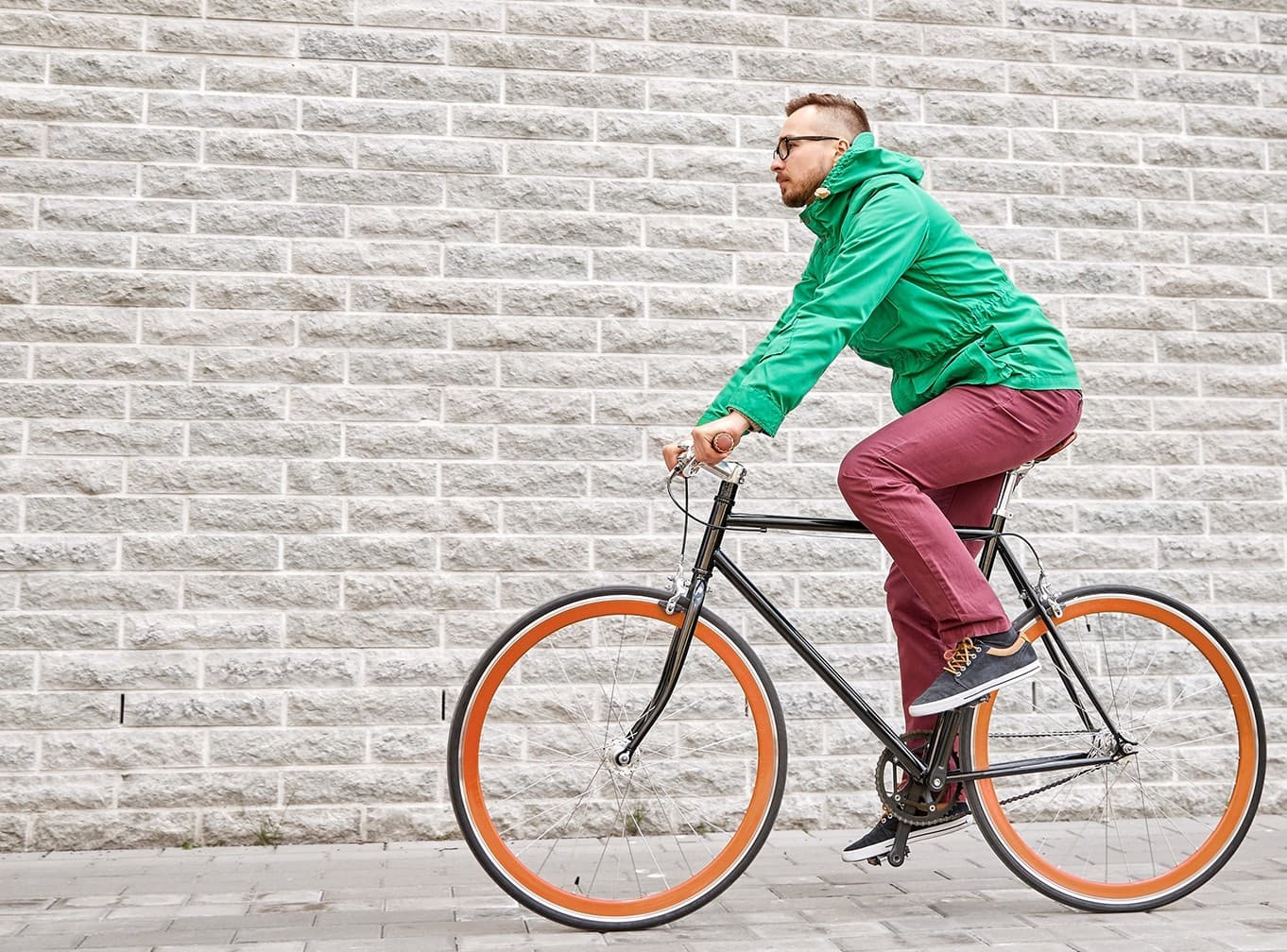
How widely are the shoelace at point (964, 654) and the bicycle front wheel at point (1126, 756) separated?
0.23 meters

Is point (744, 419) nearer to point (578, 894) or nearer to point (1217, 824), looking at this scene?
point (578, 894)

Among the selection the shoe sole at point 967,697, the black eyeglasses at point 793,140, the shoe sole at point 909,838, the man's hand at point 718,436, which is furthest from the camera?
the black eyeglasses at point 793,140

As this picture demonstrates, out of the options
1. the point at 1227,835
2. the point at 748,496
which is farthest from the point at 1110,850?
the point at 748,496

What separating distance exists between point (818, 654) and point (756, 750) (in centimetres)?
75

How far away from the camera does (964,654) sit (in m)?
2.87

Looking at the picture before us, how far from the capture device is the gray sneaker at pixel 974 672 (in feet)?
9.30

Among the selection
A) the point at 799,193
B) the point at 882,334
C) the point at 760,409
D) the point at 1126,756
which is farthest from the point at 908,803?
the point at 799,193

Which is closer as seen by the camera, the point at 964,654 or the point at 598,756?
the point at 964,654

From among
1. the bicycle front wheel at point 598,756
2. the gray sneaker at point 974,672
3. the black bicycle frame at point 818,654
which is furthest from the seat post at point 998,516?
the bicycle front wheel at point 598,756

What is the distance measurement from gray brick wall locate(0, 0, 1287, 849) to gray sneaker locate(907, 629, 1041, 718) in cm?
140

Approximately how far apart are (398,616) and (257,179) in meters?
1.53

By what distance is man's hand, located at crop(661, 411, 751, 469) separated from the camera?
2.71 metres

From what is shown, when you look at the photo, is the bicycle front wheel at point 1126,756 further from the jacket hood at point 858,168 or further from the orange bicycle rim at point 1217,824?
the jacket hood at point 858,168

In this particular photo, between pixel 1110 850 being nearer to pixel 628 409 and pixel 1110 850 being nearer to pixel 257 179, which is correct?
pixel 628 409
